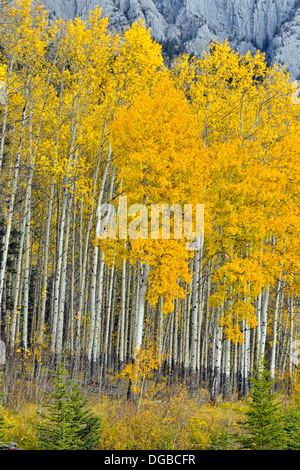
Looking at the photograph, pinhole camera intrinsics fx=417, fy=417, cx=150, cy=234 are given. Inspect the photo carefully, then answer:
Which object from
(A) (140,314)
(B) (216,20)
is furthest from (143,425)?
(B) (216,20)

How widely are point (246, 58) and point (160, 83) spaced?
4235 mm

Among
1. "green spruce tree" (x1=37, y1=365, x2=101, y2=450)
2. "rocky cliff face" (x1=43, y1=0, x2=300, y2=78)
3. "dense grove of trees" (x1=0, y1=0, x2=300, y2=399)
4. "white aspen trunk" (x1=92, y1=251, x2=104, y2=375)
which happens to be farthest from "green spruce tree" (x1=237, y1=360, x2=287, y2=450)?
"rocky cliff face" (x1=43, y1=0, x2=300, y2=78)

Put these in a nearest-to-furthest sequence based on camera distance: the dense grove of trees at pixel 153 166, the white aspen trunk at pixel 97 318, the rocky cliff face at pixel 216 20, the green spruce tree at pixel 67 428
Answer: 1. the green spruce tree at pixel 67 428
2. the dense grove of trees at pixel 153 166
3. the white aspen trunk at pixel 97 318
4. the rocky cliff face at pixel 216 20

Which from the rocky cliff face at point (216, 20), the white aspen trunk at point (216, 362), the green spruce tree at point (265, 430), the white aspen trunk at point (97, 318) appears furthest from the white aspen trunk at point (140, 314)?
the rocky cliff face at point (216, 20)

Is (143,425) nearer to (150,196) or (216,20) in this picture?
(150,196)

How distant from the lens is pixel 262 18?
9969 cm

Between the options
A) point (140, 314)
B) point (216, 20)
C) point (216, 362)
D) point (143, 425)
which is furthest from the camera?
point (216, 20)

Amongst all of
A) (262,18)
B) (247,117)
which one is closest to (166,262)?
(247,117)

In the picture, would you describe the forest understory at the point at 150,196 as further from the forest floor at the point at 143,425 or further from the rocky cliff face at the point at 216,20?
the rocky cliff face at the point at 216,20

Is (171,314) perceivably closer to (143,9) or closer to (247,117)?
(247,117)

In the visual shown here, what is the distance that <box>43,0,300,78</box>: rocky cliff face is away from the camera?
290 feet

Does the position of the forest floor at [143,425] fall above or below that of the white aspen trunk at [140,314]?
below

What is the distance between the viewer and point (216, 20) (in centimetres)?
10288

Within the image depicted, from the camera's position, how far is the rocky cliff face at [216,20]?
88375mm
